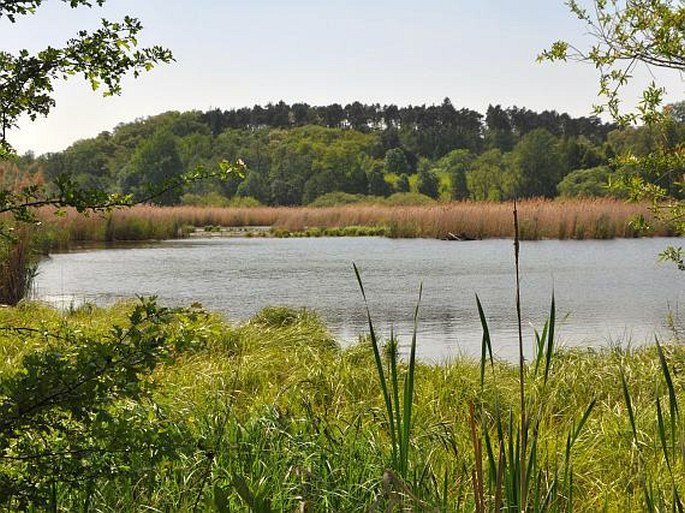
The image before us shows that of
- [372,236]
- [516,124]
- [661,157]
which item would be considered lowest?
[372,236]

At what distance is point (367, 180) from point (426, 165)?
8963 mm

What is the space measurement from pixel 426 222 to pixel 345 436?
2540cm

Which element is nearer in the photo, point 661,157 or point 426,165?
point 661,157

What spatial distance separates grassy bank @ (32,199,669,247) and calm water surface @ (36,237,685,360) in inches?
80.0

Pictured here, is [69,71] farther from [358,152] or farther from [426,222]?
[358,152]

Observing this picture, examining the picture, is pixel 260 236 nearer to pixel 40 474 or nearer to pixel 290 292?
pixel 290 292

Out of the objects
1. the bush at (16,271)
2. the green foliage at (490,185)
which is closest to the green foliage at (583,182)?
the green foliage at (490,185)

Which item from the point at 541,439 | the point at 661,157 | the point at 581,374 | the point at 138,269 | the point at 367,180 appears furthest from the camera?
the point at 367,180

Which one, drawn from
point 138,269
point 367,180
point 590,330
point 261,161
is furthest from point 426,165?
point 590,330

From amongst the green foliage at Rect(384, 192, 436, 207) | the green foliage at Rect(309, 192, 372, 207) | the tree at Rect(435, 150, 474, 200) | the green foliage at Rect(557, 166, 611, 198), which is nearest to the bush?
the green foliage at Rect(557, 166, 611, 198)

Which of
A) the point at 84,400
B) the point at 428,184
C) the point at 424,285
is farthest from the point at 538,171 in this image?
the point at 84,400

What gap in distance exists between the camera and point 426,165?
8281cm

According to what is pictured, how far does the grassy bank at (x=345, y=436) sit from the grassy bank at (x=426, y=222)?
44.0ft

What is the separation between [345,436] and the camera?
3045 millimetres
